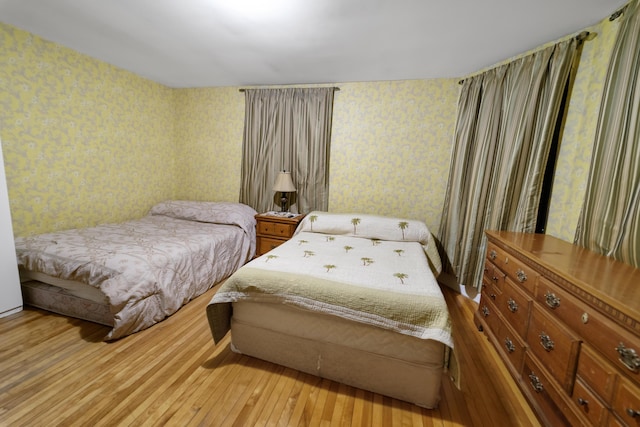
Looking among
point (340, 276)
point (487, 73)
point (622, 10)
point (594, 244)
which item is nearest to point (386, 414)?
point (340, 276)

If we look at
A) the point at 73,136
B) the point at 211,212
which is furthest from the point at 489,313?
the point at 73,136

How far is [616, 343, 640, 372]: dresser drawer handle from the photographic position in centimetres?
81

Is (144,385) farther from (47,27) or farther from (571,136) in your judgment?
(571,136)

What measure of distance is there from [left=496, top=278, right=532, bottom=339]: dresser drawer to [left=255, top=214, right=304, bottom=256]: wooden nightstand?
2111mm

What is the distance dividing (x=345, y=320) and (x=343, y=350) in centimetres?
19

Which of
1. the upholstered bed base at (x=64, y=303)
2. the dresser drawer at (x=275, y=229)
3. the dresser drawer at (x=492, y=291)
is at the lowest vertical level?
the upholstered bed base at (x=64, y=303)

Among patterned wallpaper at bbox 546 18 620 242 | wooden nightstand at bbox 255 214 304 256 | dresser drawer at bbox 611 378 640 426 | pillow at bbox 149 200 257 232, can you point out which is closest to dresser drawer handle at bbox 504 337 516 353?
dresser drawer at bbox 611 378 640 426

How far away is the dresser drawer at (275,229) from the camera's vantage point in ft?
10.2

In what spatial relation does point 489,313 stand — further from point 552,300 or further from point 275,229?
point 275,229

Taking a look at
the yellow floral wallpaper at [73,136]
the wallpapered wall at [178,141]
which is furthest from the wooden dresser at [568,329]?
the yellow floral wallpaper at [73,136]

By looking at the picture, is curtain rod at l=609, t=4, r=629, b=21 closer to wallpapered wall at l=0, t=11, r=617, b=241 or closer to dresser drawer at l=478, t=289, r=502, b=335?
wallpapered wall at l=0, t=11, r=617, b=241

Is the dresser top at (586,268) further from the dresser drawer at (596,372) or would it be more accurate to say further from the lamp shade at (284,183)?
the lamp shade at (284,183)

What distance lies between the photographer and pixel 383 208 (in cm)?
322

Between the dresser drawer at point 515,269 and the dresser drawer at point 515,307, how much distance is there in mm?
47
